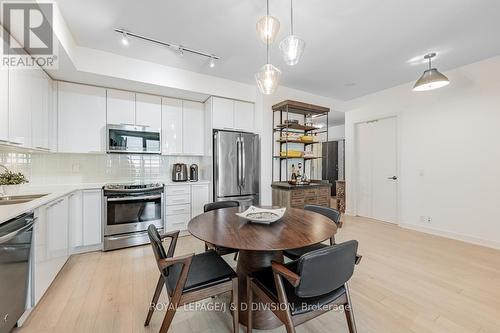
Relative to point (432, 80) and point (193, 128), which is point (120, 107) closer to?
point (193, 128)

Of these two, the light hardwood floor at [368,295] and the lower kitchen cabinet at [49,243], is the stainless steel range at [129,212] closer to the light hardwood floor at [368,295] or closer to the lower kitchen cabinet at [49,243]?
the light hardwood floor at [368,295]

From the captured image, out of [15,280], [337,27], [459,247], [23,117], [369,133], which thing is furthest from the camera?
[369,133]

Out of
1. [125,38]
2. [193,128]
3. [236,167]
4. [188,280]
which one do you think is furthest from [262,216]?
[193,128]

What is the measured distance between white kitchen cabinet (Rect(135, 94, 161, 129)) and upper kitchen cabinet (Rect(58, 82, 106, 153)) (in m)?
0.46

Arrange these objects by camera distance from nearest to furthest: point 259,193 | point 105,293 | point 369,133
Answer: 1. point 105,293
2. point 259,193
3. point 369,133

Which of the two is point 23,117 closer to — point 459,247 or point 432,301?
point 432,301

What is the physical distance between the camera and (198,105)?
159 inches

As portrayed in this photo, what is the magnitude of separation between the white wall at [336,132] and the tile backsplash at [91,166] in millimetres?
5137

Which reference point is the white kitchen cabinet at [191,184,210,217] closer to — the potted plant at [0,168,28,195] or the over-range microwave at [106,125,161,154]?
the over-range microwave at [106,125,161,154]

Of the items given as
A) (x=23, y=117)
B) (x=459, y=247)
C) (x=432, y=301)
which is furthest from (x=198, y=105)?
(x=459, y=247)

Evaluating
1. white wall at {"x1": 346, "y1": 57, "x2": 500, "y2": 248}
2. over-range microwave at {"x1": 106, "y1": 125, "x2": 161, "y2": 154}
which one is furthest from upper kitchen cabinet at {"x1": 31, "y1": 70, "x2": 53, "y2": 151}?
white wall at {"x1": 346, "y1": 57, "x2": 500, "y2": 248}

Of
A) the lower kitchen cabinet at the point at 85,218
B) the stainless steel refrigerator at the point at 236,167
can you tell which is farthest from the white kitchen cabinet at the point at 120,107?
the stainless steel refrigerator at the point at 236,167

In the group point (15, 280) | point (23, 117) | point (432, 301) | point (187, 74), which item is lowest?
point (432, 301)

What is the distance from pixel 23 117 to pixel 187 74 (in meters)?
2.06
